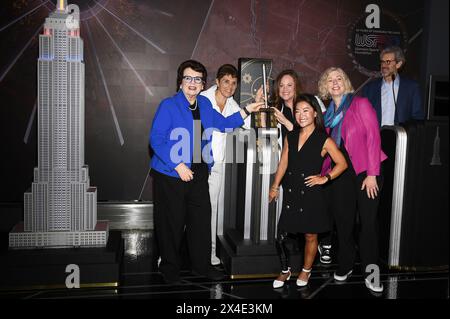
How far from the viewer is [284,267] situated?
2828 mm

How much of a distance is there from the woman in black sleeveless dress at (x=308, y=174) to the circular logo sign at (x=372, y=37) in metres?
2.25

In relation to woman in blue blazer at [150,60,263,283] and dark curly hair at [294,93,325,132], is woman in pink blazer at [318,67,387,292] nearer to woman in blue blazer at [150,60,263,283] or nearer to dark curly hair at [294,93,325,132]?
dark curly hair at [294,93,325,132]

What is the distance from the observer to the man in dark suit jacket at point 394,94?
3436mm

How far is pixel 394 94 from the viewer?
11.5ft

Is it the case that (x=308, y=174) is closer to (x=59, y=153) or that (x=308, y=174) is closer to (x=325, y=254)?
(x=325, y=254)

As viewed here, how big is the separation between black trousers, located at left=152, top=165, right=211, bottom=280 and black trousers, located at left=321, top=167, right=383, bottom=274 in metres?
0.85

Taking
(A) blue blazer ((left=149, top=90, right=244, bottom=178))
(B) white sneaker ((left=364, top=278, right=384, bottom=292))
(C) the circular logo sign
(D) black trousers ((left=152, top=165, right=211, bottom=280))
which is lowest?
(B) white sneaker ((left=364, top=278, right=384, bottom=292))

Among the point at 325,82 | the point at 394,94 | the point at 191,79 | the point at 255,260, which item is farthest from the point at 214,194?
the point at 394,94

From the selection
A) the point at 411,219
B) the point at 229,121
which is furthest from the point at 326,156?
the point at 411,219

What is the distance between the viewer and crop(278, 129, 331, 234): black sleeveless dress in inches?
103

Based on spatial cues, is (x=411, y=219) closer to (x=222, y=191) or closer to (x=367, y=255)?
(x=367, y=255)

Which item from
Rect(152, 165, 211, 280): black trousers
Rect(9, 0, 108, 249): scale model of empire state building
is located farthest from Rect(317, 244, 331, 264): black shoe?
Rect(9, 0, 108, 249): scale model of empire state building
